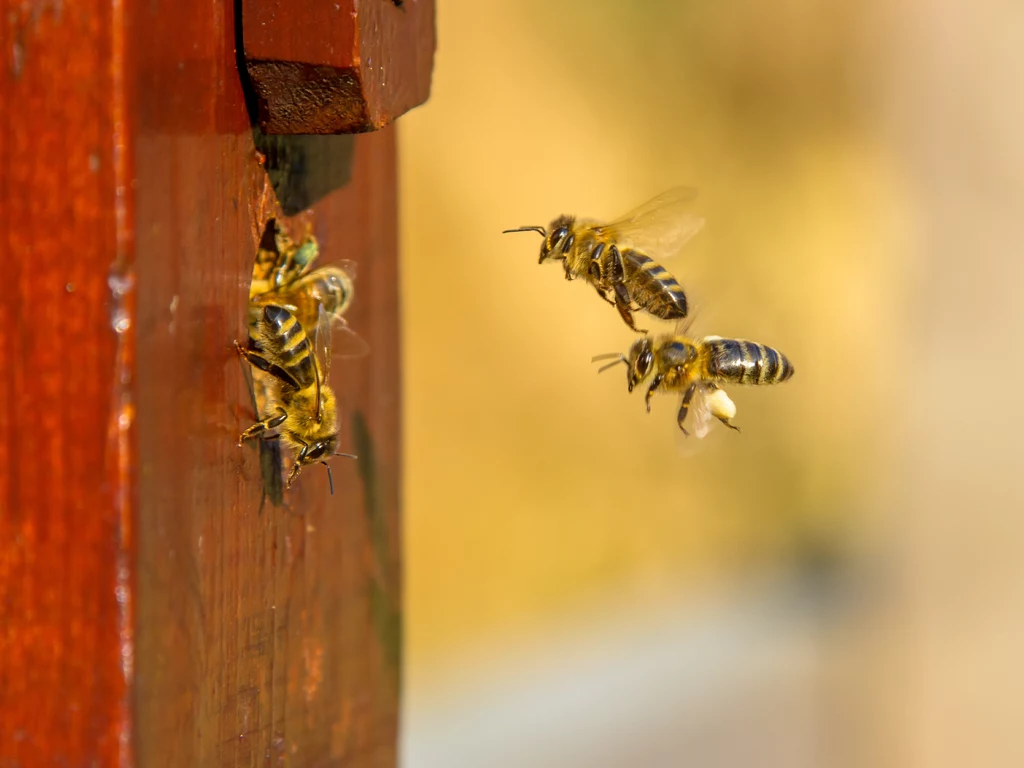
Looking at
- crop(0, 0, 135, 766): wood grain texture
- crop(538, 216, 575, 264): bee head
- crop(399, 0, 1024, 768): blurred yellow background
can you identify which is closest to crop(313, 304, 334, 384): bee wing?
crop(0, 0, 135, 766): wood grain texture

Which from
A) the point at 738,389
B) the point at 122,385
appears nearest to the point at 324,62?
the point at 122,385

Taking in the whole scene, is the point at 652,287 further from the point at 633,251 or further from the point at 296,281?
the point at 296,281

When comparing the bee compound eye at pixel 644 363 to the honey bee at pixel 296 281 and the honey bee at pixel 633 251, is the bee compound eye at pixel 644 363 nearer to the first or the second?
the honey bee at pixel 633 251

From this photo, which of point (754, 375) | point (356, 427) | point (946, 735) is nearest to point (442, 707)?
point (946, 735)

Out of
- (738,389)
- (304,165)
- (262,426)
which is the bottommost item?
(738,389)

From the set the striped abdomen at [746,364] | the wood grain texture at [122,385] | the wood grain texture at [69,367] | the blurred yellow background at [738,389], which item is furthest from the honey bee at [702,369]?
the blurred yellow background at [738,389]

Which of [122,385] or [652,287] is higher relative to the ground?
[652,287]
